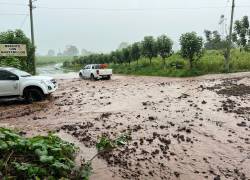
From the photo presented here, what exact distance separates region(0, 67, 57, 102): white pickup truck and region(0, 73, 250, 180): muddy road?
1.61ft

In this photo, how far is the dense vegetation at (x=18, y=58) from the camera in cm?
2187

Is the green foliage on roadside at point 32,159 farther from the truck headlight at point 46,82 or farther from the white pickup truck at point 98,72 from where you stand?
the white pickup truck at point 98,72

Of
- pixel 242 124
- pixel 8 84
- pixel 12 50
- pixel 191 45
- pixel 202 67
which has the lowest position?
pixel 242 124

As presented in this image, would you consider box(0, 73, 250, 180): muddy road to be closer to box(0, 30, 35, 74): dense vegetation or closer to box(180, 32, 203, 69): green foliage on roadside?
box(0, 30, 35, 74): dense vegetation

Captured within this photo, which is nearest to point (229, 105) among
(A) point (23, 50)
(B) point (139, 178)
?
(B) point (139, 178)

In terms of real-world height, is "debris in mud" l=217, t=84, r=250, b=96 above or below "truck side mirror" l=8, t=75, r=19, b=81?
below

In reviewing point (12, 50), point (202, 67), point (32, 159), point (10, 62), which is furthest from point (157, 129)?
point (202, 67)

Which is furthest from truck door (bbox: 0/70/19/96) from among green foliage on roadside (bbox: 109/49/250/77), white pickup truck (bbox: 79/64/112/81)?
green foliage on roadside (bbox: 109/49/250/77)

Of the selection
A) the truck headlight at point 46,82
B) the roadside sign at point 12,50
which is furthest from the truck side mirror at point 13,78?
the roadside sign at point 12,50

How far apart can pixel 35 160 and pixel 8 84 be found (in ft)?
31.4

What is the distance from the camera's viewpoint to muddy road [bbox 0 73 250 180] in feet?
23.2

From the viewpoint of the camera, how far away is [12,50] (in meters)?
21.0

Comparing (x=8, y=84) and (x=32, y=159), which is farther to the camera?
(x=8, y=84)

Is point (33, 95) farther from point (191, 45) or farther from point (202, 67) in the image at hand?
point (202, 67)
